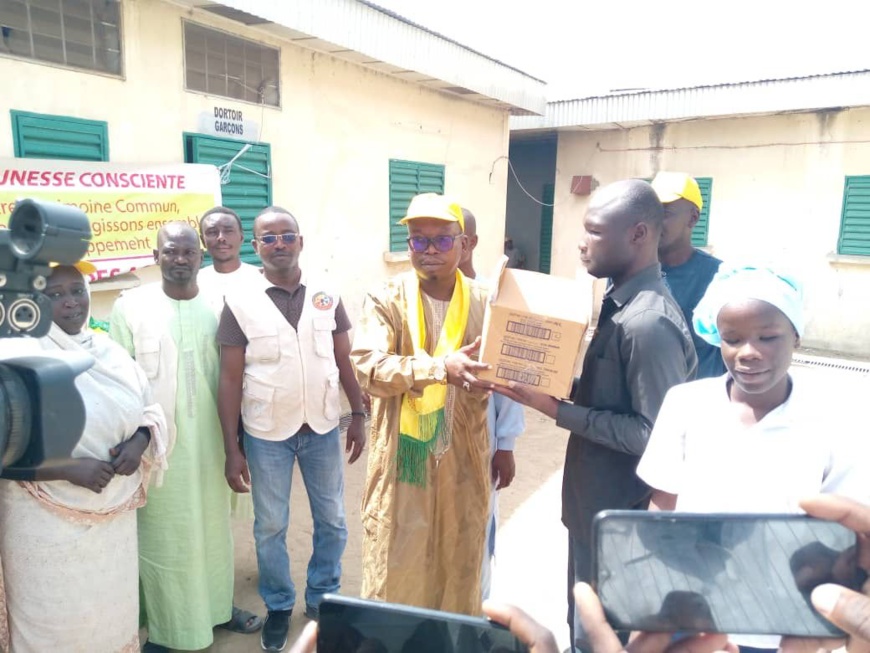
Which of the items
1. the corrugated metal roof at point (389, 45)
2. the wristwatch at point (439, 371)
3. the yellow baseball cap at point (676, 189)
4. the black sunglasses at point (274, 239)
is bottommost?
the wristwatch at point (439, 371)

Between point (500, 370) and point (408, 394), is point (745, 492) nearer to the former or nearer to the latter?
point (500, 370)

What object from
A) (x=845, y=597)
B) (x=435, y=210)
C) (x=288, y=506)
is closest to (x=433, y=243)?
(x=435, y=210)

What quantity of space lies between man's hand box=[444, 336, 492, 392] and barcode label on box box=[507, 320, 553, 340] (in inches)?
5.7

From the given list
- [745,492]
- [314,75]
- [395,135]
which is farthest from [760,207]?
[745,492]

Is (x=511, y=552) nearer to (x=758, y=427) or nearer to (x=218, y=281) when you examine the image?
(x=218, y=281)

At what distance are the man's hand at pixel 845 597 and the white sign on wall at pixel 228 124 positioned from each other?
4.53 metres

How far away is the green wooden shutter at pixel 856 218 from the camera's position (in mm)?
8078

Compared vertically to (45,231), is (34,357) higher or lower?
lower

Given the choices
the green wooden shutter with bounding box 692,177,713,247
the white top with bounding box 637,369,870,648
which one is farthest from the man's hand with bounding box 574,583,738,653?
the green wooden shutter with bounding box 692,177,713,247

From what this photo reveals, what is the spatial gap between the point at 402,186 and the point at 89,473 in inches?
198

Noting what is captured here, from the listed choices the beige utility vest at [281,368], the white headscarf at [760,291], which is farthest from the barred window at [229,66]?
the white headscarf at [760,291]

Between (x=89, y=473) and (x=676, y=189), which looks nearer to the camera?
(x=89, y=473)

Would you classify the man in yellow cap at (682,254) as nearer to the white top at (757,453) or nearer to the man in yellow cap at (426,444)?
the man in yellow cap at (426,444)

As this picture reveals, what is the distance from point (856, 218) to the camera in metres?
8.17
